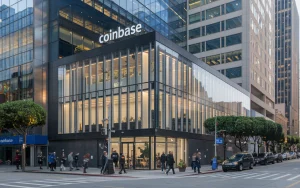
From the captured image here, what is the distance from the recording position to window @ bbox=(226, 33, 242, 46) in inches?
2871

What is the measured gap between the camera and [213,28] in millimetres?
77250

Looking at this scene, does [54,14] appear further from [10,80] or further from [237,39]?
[237,39]

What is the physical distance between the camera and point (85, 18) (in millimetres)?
46562

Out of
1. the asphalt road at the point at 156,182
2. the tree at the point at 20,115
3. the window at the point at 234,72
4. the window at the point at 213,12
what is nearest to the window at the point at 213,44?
the window at the point at 213,12

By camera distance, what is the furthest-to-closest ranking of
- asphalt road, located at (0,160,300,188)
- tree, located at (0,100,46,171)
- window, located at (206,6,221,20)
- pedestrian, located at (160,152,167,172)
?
window, located at (206,6,221,20) < tree, located at (0,100,46,171) < pedestrian, located at (160,152,167,172) < asphalt road, located at (0,160,300,188)

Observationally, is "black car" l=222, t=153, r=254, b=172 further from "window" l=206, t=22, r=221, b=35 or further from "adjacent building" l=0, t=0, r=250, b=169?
"window" l=206, t=22, r=221, b=35

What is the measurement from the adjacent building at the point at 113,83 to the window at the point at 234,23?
82.4 ft

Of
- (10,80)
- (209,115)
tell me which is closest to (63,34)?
(10,80)

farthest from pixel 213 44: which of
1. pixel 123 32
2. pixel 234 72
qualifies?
pixel 123 32

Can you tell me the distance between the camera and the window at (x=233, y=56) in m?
72.9

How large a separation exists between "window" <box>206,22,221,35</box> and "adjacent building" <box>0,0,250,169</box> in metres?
26.7

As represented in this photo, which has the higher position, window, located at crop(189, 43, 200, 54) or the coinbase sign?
window, located at crop(189, 43, 200, 54)

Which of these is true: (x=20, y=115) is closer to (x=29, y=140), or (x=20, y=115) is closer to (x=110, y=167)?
(x=29, y=140)

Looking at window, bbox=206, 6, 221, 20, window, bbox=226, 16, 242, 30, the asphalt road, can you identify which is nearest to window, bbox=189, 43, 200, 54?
window, bbox=206, 6, 221, 20
